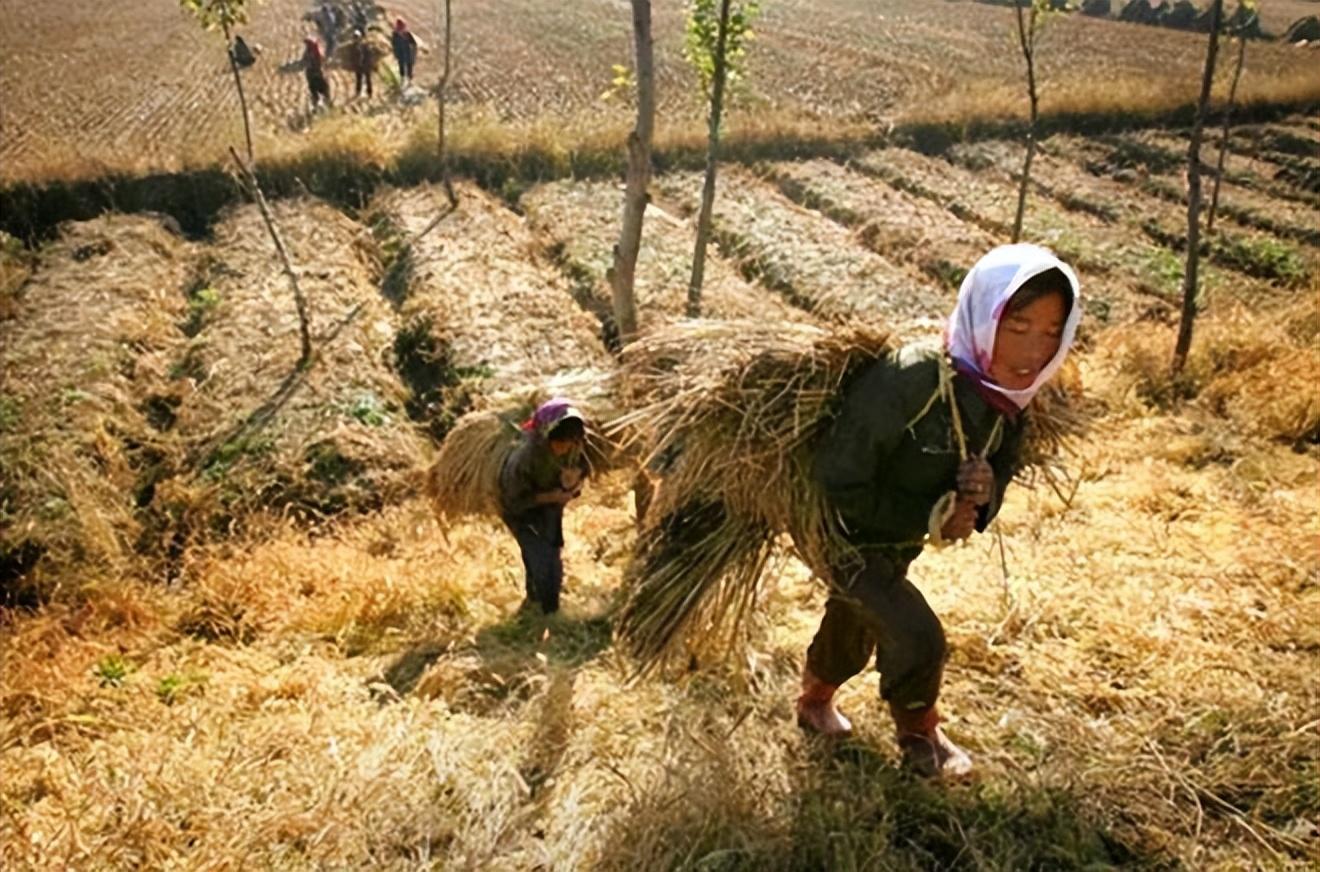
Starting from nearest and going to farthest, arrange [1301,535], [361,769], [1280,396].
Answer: [361,769] → [1301,535] → [1280,396]

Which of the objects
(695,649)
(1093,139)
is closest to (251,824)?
(695,649)

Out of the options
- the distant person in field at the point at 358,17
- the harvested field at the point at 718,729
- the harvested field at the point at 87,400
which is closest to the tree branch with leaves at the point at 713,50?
the harvested field at the point at 718,729

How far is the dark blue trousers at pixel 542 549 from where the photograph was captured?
4.23 meters

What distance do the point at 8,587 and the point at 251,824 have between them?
412 centimetres

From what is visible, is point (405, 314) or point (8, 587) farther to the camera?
point (405, 314)

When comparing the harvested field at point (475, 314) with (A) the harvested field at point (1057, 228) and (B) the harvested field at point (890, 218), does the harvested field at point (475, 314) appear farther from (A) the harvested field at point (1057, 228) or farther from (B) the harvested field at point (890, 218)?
(A) the harvested field at point (1057, 228)

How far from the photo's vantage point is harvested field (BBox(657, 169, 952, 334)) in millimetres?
9617

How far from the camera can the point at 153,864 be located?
2.42 m

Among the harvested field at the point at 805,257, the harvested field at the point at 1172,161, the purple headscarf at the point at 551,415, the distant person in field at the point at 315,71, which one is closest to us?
the purple headscarf at the point at 551,415

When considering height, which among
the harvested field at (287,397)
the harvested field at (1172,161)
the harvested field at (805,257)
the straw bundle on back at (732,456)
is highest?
the straw bundle on back at (732,456)

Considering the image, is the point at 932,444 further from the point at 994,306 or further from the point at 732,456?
the point at 732,456

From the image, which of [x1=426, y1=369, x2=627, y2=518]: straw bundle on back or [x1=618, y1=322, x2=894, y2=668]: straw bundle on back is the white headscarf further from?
[x1=426, y1=369, x2=627, y2=518]: straw bundle on back

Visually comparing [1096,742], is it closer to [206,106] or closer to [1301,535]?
[1301,535]

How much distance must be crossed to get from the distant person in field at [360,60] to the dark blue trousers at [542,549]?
16029 millimetres
